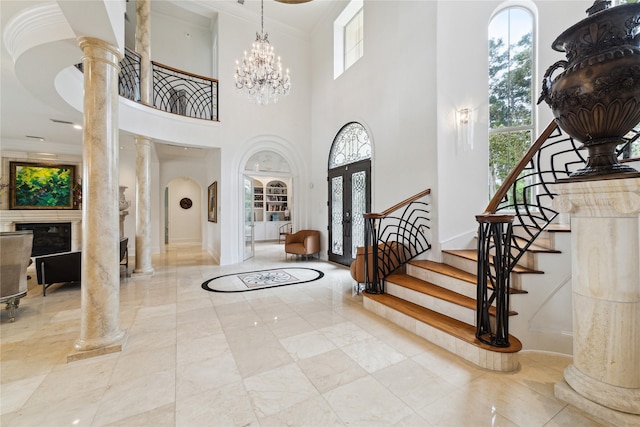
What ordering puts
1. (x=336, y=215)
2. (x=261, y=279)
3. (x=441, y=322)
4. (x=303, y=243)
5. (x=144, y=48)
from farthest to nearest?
(x=303, y=243), (x=336, y=215), (x=144, y=48), (x=261, y=279), (x=441, y=322)

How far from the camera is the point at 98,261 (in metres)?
2.48

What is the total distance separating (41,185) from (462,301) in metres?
9.57

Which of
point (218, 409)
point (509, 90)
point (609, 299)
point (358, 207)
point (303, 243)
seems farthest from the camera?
point (303, 243)

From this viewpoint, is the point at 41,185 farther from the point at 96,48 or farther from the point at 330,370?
the point at 330,370

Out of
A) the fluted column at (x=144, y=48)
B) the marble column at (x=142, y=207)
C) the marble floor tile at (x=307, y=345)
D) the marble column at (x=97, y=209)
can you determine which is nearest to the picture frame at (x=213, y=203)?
the marble column at (x=142, y=207)

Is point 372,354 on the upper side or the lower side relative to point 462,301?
lower

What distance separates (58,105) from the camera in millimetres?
3764

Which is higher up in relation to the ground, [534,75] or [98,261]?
[534,75]

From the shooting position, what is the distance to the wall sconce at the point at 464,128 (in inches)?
158

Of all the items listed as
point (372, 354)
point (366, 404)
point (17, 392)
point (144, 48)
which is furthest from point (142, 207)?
point (366, 404)

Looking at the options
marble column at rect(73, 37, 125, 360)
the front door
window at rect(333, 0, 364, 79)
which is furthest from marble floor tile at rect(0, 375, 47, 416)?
window at rect(333, 0, 364, 79)

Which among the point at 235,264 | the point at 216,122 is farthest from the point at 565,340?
the point at 216,122

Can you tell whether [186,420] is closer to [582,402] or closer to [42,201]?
[582,402]

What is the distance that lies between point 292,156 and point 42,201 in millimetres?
6451
